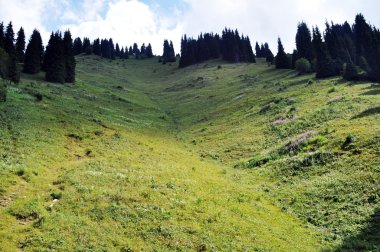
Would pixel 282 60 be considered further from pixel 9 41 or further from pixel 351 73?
pixel 9 41

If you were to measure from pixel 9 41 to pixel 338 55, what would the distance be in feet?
306

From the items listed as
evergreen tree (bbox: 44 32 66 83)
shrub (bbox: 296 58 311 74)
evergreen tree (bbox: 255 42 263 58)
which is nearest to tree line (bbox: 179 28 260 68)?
evergreen tree (bbox: 255 42 263 58)

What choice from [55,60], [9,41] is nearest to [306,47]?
[55,60]

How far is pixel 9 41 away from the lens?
298 feet

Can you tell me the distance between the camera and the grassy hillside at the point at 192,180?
17141 millimetres

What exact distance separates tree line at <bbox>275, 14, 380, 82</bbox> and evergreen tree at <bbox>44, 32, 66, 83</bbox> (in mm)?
62762

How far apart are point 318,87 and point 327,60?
817 inches

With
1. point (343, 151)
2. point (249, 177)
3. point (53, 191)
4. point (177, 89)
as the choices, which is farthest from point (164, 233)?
point (177, 89)

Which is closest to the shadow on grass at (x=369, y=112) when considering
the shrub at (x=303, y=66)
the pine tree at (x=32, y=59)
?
the shrub at (x=303, y=66)

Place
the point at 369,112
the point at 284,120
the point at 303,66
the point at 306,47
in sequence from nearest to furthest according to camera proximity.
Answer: the point at 369,112 < the point at 284,120 < the point at 303,66 < the point at 306,47

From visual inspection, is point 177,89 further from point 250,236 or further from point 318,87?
point 250,236

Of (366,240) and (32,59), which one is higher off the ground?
(32,59)

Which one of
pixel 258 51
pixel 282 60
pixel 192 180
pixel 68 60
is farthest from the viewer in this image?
pixel 258 51

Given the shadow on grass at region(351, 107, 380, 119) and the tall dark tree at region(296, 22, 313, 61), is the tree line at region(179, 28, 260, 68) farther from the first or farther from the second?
the shadow on grass at region(351, 107, 380, 119)
